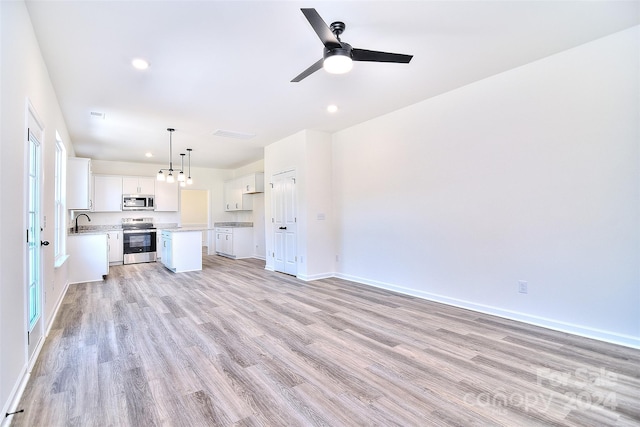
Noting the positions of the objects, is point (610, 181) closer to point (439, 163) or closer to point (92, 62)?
point (439, 163)

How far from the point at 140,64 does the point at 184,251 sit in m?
4.29

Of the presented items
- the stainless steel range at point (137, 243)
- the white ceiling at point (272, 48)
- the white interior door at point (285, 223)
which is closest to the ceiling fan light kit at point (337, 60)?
the white ceiling at point (272, 48)

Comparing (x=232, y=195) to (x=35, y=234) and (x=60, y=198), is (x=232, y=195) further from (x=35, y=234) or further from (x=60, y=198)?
(x=35, y=234)

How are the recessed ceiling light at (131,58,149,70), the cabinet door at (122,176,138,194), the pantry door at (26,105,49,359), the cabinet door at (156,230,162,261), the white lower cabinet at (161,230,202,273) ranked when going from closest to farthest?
the pantry door at (26,105,49,359) → the recessed ceiling light at (131,58,149,70) → the white lower cabinet at (161,230,202,273) → the cabinet door at (122,176,138,194) → the cabinet door at (156,230,162,261)

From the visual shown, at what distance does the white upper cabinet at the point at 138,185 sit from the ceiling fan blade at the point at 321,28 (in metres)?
7.65

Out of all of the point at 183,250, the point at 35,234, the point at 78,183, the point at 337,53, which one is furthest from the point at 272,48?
the point at 183,250

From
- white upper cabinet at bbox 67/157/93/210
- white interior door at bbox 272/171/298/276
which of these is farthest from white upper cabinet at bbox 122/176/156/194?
white interior door at bbox 272/171/298/276

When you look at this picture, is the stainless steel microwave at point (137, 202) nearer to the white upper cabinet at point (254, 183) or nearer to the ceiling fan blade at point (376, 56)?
the white upper cabinet at point (254, 183)

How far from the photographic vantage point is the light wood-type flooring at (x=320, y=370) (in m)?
1.81

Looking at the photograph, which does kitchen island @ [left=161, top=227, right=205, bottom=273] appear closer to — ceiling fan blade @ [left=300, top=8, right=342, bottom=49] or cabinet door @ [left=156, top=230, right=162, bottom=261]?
cabinet door @ [left=156, top=230, right=162, bottom=261]

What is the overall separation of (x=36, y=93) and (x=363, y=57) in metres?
2.85

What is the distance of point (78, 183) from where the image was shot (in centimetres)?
536

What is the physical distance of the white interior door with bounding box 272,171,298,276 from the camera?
5824 millimetres

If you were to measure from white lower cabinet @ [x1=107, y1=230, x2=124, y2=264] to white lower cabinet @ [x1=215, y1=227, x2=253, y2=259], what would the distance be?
253cm
